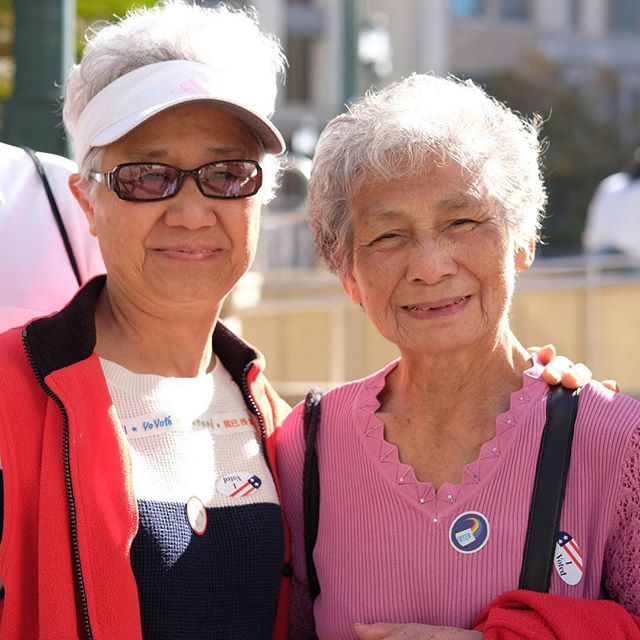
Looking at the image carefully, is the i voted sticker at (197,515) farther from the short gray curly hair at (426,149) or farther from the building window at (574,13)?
the building window at (574,13)

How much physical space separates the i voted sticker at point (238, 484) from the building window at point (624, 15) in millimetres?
34252

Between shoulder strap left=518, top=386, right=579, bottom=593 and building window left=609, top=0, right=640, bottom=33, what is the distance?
3423 centimetres

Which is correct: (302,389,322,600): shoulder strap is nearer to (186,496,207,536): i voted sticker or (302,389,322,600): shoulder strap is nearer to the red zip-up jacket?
(186,496,207,536): i voted sticker

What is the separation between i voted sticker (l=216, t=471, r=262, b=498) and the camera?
8.31 ft

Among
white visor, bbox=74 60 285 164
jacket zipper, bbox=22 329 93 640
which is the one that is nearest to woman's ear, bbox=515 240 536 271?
white visor, bbox=74 60 285 164

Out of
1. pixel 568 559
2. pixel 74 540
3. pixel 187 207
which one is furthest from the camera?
pixel 187 207

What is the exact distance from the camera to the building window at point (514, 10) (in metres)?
32.9

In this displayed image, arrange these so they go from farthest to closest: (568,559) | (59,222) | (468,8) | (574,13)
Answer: (574,13)
(468,8)
(59,222)
(568,559)

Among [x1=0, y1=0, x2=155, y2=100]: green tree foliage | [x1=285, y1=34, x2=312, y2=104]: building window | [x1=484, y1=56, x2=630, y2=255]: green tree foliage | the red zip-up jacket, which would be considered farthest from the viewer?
[x1=285, y1=34, x2=312, y2=104]: building window

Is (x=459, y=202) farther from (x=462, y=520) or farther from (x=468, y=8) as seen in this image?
(x=468, y=8)

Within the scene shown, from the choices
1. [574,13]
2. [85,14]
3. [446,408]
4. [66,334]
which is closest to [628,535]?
[446,408]

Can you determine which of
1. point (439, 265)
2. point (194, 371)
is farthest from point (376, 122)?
point (194, 371)

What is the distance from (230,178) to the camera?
8.62 ft

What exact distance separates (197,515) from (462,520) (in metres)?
0.58
